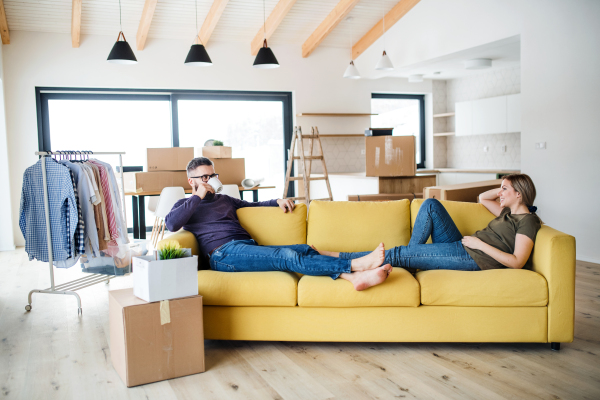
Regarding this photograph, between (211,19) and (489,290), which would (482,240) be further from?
(211,19)

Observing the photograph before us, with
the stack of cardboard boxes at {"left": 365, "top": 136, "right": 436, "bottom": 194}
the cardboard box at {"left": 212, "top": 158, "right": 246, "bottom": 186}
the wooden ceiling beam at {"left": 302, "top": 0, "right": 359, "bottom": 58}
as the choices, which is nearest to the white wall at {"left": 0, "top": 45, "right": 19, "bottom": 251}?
the cardboard box at {"left": 212, "top": 158, "right": 246, "bottom": 186}

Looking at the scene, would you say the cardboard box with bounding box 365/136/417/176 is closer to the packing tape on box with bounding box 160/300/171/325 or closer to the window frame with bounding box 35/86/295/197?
the window frame with bounding box 35/86/295/197

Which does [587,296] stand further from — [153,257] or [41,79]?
[41,79]

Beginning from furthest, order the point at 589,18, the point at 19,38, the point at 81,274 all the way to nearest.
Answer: the point at 19,38 → the point at 81,274 → the point at 589,18

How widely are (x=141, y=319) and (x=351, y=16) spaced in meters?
6.15

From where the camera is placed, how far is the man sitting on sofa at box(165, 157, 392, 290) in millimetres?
2643

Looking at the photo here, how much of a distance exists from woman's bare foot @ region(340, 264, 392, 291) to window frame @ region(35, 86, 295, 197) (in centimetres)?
539

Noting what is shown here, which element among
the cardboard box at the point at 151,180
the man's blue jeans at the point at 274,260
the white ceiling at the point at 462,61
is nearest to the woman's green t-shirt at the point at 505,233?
the man's blue jeans at the point at 274,260

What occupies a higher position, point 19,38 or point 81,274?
point 19,38

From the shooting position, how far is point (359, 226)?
3.17 meters

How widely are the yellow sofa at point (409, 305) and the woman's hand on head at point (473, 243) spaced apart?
17 cm

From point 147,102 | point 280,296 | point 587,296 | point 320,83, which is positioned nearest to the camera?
point 280,296

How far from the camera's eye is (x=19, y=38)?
6.33 m

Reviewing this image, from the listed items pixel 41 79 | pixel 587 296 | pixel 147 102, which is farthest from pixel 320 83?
pixel 587 296
